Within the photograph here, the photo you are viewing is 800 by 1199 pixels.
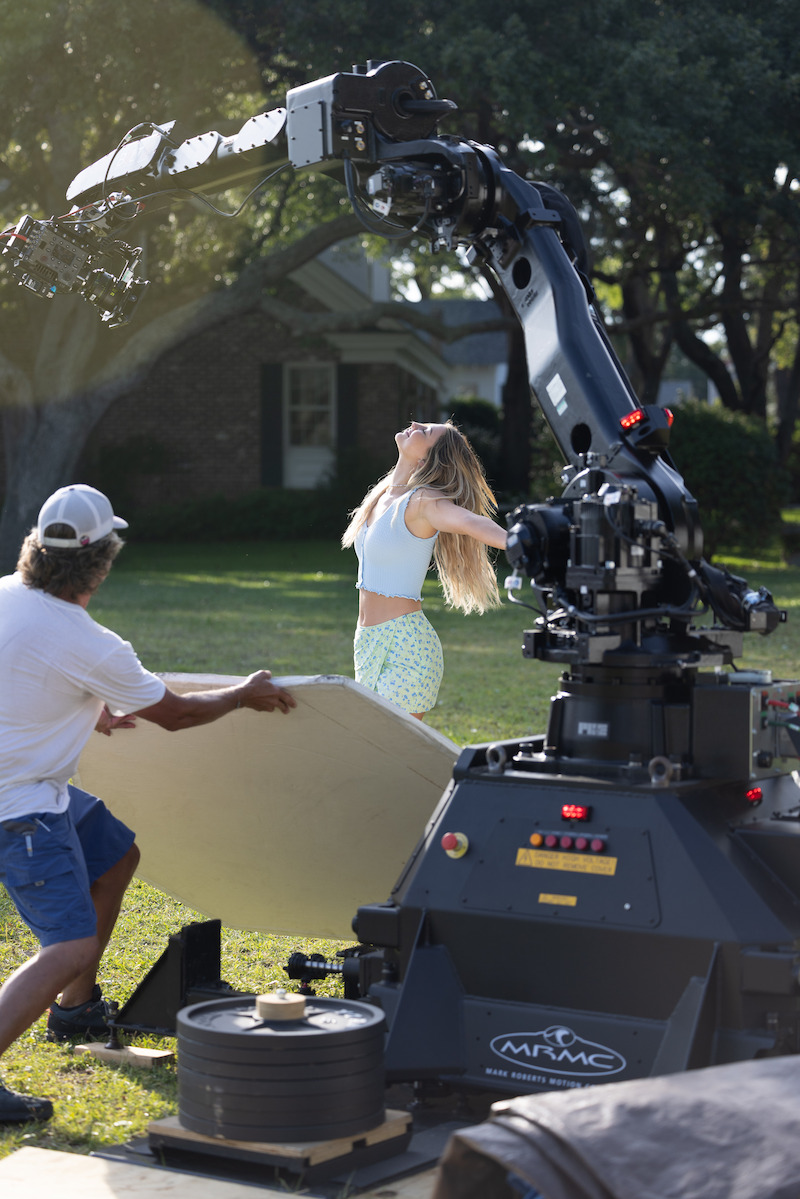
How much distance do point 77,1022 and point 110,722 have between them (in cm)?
106

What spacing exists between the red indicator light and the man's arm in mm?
1142

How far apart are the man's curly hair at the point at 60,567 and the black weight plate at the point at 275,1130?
164cm

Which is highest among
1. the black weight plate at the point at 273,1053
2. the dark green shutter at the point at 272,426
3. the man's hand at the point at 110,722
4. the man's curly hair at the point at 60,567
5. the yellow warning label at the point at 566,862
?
the dark green shutter at the point at 272,426

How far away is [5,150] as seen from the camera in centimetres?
2338

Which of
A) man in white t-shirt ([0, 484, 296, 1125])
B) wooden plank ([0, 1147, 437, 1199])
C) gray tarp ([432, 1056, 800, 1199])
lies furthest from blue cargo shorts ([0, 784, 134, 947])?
gray tarp ([432, 1056, 800, 1199])

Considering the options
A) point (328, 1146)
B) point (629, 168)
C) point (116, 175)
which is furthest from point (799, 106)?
point (328, 1146)

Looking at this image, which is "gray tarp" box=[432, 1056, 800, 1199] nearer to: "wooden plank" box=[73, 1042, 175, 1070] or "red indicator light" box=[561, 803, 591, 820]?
"red indicator light" box=[561, 803, 591, 820]

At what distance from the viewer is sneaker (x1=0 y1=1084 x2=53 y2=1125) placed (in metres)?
4.23

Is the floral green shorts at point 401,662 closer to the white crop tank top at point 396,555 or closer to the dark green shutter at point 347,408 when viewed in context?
the white crop tank top at point 396,555

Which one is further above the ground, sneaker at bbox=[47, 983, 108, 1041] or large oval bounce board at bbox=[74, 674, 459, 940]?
large oval bounce board at bbox=[74, 674, 459, 940]

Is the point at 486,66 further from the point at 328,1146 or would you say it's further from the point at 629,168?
the point at 328,1146

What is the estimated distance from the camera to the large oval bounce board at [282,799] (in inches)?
196

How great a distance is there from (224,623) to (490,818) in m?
12.5

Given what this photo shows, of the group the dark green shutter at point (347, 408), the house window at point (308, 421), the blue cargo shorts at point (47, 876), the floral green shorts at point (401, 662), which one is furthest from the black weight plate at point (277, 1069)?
the house window at point (308, 421)
